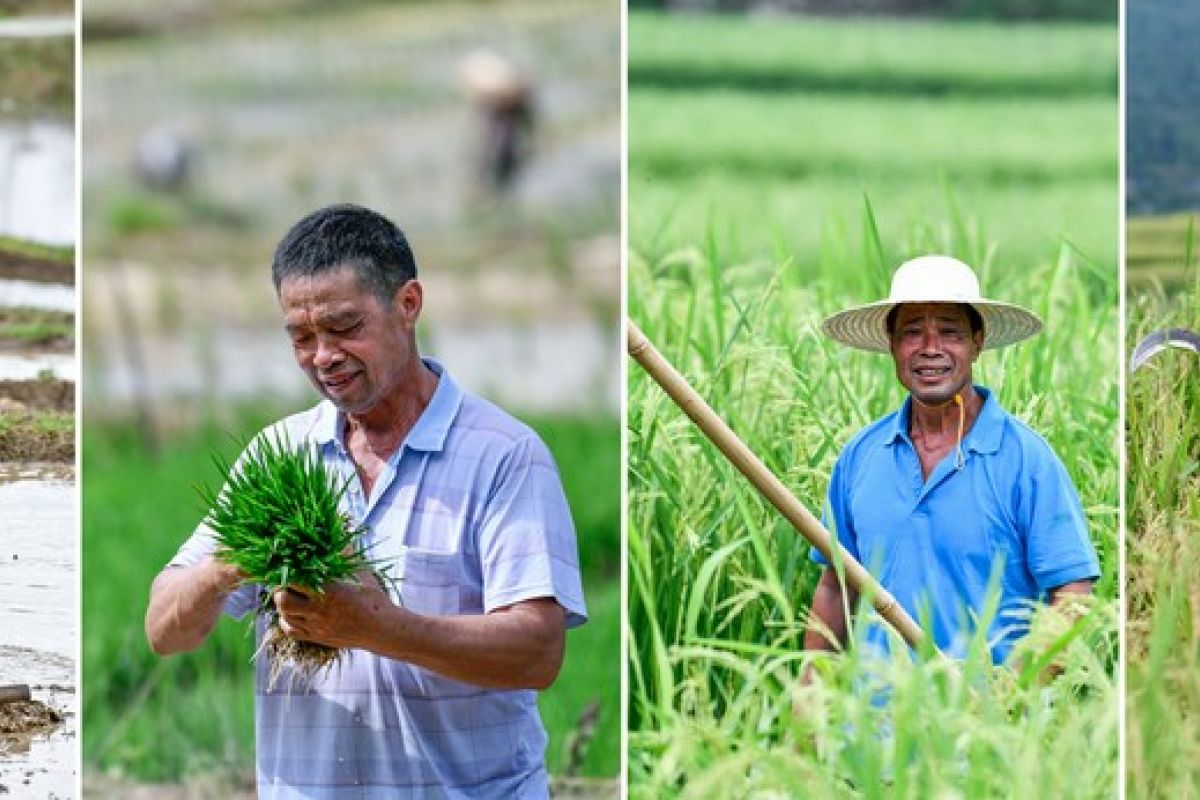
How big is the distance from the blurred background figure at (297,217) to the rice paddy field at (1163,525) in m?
1.24

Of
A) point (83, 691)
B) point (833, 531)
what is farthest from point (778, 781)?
point (83, 691)

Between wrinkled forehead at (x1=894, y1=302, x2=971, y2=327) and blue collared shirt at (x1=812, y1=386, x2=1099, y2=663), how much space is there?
22 centimetres

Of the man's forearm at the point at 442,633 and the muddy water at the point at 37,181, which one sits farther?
the muddy water at the point at 37,181

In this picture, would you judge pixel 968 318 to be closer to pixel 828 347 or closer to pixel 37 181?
pixel 828 347

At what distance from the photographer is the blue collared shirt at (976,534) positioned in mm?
5434

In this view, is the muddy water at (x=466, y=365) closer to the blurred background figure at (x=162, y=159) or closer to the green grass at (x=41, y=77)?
the blurred background figure at (x=162, y=159)

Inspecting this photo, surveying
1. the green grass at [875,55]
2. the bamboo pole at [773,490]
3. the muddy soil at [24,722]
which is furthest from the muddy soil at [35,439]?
the green grass at [875,55]

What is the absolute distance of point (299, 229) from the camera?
17.9ft

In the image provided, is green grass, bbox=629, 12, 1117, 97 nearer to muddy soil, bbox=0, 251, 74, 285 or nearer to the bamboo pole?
the bamboo pole

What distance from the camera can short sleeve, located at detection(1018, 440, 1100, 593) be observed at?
544 cm

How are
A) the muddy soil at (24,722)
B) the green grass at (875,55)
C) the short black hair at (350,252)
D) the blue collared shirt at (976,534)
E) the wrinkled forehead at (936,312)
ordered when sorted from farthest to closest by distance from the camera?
the green grass at (875,55) → the muddy soil at (24,722) → the wrinkled forehead at (936,312) → the blue collared shirt at (976,534) → the short black hair at (350,252)

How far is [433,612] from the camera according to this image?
5281mm

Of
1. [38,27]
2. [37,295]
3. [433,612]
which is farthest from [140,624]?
[38,27]

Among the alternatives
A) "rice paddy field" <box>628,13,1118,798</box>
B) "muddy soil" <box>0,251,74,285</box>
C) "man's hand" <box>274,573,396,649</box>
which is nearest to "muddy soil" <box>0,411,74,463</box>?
"muddy soil" <box>0,251,74,285</box>
